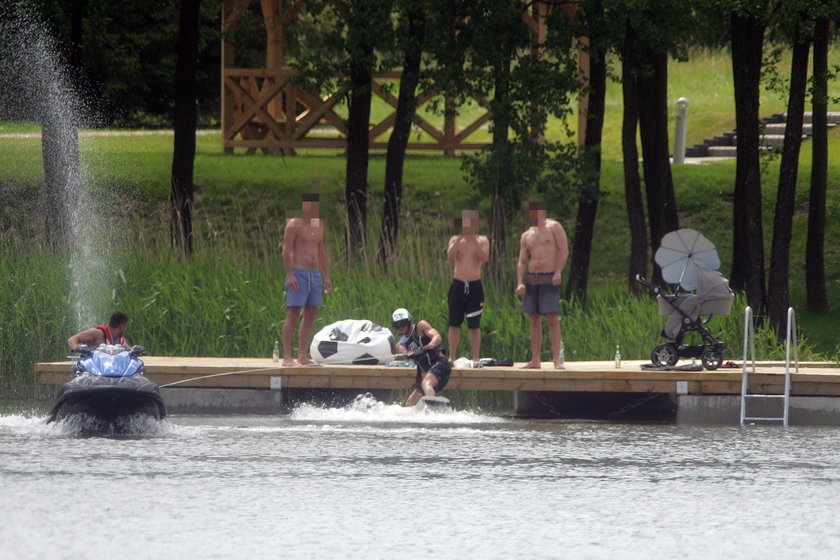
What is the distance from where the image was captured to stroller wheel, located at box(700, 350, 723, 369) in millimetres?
18469

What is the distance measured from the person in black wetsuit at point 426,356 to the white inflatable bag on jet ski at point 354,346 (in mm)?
868

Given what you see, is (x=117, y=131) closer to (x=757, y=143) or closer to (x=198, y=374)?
(x=757, y=143)

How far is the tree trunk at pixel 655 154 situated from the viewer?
2672cm

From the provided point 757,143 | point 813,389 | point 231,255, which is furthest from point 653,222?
point 813,389

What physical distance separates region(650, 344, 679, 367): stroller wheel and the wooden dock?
0.16 metres

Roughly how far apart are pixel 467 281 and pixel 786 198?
616cm

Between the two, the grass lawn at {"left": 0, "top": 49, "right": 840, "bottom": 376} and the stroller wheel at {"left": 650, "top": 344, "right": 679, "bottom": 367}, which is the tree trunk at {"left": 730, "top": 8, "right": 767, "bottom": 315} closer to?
the grass lawn at {"left": 0, "top": 49, "right": 840, "bottom": 376}

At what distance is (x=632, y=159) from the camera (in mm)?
25875

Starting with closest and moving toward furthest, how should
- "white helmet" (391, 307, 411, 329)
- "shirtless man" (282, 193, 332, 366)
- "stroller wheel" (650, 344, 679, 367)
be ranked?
"white helmet" (391, 307, 411, 329)
"stroller wheel" (650, 344, 679, 367)
"shirtless man" (282, 193, 332, 366)

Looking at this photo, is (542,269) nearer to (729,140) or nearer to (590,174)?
(590,174)

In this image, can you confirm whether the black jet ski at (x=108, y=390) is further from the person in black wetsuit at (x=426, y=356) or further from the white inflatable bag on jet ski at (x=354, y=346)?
the white inflatable bag on jet ski at (x=354, y=346)

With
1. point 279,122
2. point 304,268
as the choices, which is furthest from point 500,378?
point 279,122

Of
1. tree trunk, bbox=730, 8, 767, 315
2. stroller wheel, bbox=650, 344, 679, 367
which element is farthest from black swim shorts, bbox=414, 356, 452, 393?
tree trunk, bbox=730, 8, 767, 315

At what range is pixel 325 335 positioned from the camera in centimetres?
1902
